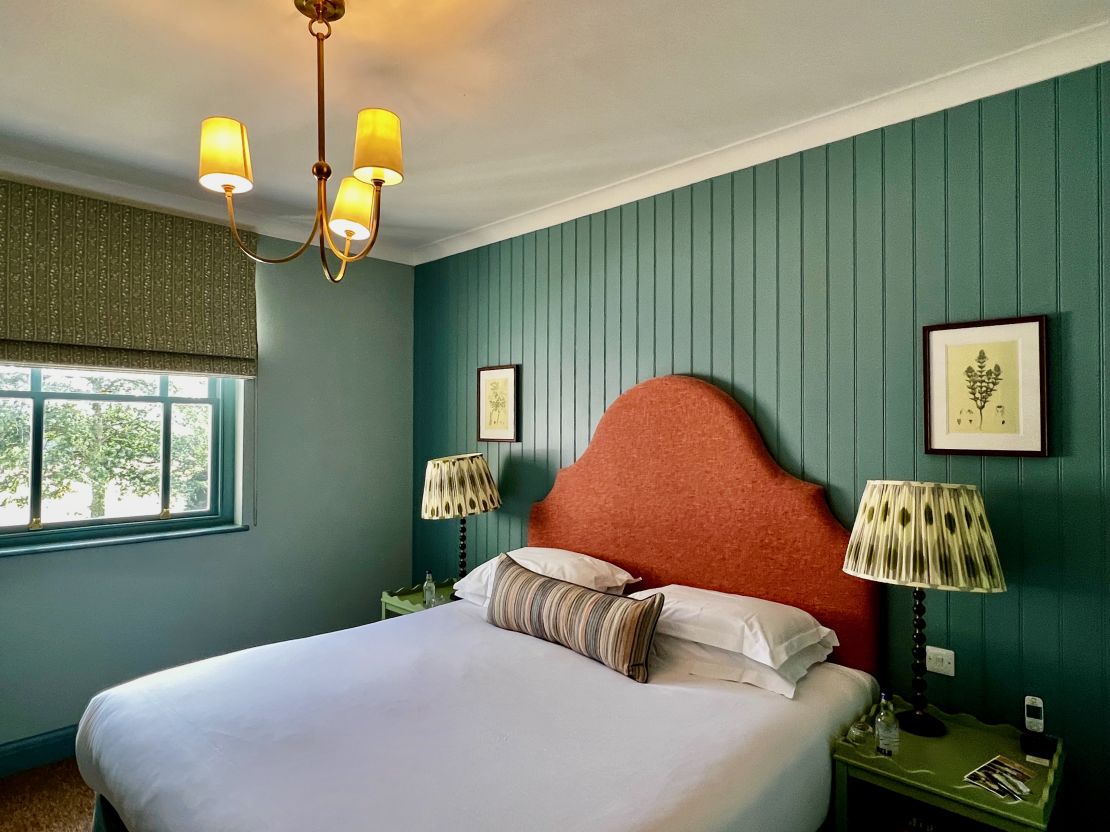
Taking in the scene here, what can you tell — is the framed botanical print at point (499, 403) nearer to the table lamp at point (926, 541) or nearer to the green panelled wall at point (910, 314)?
the green panelled wall at point (910, 314)

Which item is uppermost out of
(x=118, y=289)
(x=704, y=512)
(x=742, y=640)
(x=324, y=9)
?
(x=324, y=9)

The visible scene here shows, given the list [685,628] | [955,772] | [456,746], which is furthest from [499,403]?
[955,772]

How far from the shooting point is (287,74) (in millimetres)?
2049

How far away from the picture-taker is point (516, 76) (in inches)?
81.9

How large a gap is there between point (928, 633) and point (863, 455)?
617mm

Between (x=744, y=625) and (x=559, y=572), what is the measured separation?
0.89 metres

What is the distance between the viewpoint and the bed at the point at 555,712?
4.78 feet

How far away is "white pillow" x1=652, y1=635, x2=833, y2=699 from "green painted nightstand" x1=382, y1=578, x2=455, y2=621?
1.45 metres

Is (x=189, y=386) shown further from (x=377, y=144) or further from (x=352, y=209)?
(x=377, y=144)

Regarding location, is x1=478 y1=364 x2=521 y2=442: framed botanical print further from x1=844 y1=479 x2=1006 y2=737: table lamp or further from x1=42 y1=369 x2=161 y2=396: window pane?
x1=844 y1=479 x2=1006 y2=737: table lamp

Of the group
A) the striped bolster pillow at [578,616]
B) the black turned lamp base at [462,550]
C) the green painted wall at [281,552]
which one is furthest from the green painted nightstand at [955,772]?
the green painted wall at [281,552]

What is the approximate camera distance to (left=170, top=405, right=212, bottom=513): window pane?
3.38 metres

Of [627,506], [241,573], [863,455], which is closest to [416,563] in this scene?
[241,573]

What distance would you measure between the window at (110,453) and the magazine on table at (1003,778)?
11.2 ft
